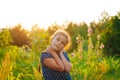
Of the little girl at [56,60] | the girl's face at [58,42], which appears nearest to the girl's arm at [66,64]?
the little girl at [56,60]

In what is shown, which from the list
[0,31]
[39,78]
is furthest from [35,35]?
[39,78]

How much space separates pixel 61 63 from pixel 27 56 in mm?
8002

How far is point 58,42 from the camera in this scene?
4180 millimetres

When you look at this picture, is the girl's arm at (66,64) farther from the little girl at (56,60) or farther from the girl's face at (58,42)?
the girl's face at (58,42)

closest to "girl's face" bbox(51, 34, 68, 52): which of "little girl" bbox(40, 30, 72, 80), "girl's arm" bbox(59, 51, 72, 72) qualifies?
"little girl" bbox(40, 30, 72, 80)

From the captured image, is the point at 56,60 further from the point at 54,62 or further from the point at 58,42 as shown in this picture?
the point at 58,42

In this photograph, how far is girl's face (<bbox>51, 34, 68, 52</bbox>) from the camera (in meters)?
4.18

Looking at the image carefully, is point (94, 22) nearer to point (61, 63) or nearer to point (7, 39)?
point (7, 39)

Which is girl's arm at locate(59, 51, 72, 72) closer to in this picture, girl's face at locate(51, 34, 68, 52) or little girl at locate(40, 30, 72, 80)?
little girl at locate(40, 30, 72, 80)

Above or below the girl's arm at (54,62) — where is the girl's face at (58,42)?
above

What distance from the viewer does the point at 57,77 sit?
4.35m

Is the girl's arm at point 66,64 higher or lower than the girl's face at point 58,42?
lower

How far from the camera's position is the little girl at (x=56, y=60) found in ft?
13.7

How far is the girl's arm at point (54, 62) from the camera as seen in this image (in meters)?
4.17
